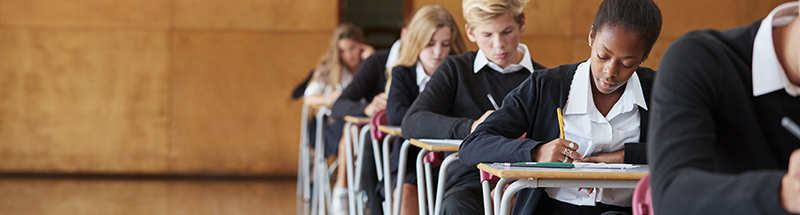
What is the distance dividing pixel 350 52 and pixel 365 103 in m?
1.13

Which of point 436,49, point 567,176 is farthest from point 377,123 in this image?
point 567,176

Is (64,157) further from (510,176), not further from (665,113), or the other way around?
(665,113)

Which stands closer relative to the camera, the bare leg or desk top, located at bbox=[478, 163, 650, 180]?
desk top, located at bbox=[478, 163, 650, 180]

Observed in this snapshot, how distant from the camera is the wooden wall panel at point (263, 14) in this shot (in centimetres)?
577

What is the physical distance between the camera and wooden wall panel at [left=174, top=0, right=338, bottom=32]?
5.77 metres

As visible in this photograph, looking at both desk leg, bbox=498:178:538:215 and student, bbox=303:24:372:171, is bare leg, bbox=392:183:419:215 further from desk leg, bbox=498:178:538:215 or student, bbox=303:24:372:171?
student, bbox=303:24:372:171

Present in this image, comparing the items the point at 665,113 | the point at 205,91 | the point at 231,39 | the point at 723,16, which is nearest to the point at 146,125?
the point at 205,91

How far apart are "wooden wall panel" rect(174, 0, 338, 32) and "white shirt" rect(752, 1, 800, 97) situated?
5051 mm

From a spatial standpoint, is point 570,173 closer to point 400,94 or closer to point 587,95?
point 587,95

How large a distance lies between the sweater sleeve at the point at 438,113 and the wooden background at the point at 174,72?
335cm

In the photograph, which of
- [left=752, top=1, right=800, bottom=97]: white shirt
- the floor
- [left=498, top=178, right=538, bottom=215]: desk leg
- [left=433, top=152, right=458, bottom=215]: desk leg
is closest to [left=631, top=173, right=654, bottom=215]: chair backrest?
[left=752, top=1, right=800, bottom=97]: white shirt

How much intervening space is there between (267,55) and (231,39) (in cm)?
31

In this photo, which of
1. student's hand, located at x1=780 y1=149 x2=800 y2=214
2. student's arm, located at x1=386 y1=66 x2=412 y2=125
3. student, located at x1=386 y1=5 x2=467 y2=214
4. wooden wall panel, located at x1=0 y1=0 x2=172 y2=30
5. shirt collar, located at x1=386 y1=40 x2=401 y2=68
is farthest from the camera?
wooden wall panel, located at x1=0 y1=0 x2=172 y2=30

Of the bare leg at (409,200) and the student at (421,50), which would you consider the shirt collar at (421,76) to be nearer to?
the student at (421,50)
